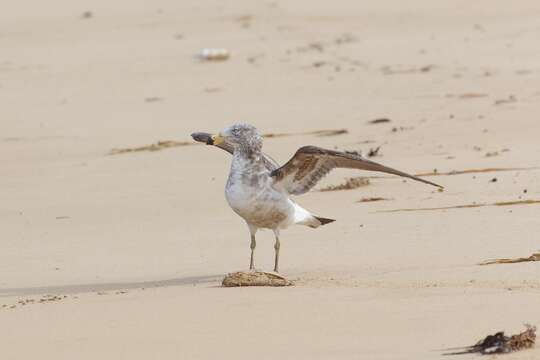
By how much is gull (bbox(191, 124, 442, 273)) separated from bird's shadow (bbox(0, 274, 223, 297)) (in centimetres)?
43

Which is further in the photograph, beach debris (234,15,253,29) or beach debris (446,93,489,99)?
beach debris (234,15,253,29)

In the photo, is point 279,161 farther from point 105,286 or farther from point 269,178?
point 105,286

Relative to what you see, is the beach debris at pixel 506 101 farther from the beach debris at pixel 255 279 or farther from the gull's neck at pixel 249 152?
the beach debris at pixel 255 279

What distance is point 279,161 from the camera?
42.5 feet

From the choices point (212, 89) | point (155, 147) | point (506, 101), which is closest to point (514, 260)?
point (155, 147)

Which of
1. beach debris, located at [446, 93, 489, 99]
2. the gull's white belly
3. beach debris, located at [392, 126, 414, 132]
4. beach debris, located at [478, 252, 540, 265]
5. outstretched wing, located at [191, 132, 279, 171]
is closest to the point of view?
beach debris, located at [478, 252, 540, 265]

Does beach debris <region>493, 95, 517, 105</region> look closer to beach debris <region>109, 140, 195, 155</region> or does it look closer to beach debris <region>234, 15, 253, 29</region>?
beach debris <region>109, 140, 195, 155</region>

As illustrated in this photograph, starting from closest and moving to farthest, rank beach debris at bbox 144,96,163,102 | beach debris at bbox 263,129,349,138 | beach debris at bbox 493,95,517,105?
beach debris at bbox 263,129,349,138, beach debris at bbox 493,95,517,105, beach debris at bbox 144,96,163,102

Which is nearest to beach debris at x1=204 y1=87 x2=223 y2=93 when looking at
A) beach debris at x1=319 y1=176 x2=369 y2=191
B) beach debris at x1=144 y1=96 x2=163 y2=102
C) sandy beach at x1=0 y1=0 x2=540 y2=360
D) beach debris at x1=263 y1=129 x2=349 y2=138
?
sandy beach at x1=0 y1=0 x2=540 y2=360

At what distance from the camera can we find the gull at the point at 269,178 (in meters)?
8.92

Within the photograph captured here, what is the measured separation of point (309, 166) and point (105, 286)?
5.13 ft

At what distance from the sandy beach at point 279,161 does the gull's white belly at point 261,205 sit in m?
0.31

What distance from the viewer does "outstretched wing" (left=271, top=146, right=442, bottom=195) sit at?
8.91 meters

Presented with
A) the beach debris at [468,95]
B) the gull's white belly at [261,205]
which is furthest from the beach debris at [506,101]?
the gull's white belly at [261,205]
